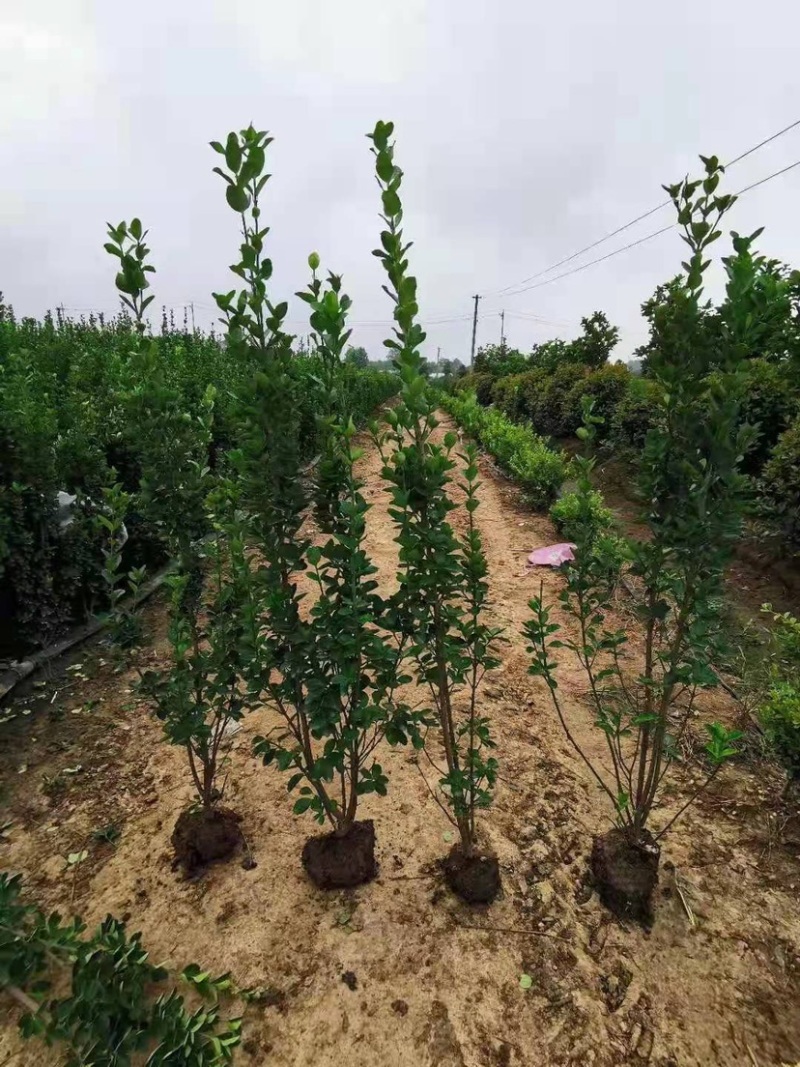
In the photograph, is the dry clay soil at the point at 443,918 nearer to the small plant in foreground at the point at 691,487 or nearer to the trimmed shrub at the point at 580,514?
the small plant in foreground at the point at 691,487

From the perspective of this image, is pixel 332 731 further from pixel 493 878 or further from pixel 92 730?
pixel 92 730

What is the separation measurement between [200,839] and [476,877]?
1.23 metres

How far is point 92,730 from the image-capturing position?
356 cm

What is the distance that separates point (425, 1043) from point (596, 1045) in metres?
0.58

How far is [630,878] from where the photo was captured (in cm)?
229

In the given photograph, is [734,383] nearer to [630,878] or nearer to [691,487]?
[691,487]

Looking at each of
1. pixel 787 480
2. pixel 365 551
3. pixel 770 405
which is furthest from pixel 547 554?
pixel 365 551

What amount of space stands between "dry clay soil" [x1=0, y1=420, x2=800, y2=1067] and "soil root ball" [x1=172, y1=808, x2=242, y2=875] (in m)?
0.06

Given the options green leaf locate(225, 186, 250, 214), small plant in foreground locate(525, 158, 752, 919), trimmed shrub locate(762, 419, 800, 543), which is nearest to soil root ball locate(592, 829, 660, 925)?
small plant in foreground locate(525, 158, 752, 919)

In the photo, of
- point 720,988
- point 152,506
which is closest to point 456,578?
point 152,506

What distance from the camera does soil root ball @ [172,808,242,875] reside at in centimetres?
248

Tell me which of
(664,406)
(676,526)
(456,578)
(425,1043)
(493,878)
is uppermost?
(664,406)

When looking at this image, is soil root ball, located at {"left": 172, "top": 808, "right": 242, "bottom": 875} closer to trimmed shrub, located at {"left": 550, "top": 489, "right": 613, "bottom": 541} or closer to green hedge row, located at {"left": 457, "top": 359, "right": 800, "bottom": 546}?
trimmed shrub, located at {"left": 550, "top": 489, "right": 613, "bottom": 541}

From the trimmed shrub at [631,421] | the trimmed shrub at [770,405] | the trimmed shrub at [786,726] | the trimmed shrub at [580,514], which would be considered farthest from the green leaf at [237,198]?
the trimmed shrub at [631,421]
